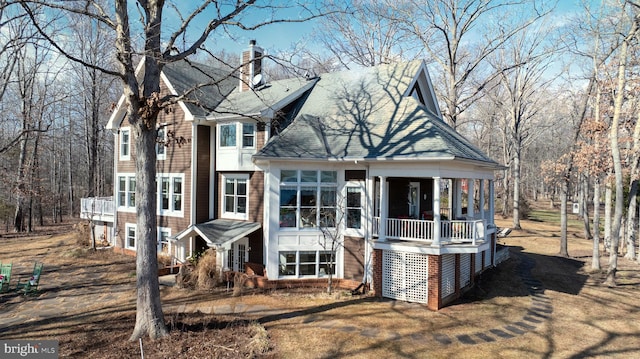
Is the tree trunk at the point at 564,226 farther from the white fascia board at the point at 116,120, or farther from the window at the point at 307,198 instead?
the white fascia board at the point at 116,120

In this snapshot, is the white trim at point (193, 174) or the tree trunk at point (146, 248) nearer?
the tree trunk at point (146, 248)

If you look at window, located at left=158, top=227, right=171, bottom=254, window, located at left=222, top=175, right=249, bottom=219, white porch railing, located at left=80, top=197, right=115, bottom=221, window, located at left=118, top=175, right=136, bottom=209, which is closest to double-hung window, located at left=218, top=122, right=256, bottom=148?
window, located at left=222, top=175, right=249, bottom=219

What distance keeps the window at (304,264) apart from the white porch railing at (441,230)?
2.61 metres

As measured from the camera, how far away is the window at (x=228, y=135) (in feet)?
54.9

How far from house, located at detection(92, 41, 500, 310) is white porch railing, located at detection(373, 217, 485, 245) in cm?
5

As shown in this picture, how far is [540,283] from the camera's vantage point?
53.7 feet

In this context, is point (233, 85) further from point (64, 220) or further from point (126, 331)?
point (64, 220)

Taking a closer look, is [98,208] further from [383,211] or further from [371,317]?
[371,317]

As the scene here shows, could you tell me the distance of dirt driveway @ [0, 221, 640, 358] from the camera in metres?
9.57

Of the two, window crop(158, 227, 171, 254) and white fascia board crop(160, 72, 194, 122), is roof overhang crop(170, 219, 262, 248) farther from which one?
white fascia board crop(160, 72, 194, 122)

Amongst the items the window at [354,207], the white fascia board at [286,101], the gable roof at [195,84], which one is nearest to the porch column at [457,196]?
the window at [354,207]

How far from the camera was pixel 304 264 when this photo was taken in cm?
1488

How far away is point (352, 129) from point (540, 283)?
1103 centimetres

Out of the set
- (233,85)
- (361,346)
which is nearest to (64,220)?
(233,85)
